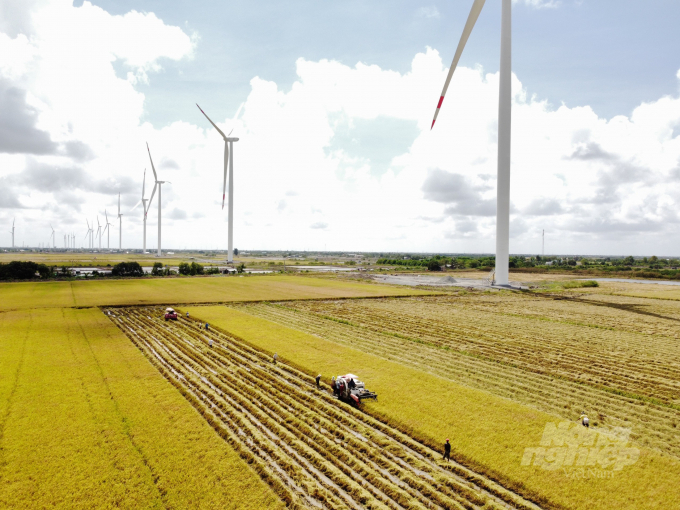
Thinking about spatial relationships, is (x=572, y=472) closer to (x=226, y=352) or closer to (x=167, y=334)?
(x=226, y=352)

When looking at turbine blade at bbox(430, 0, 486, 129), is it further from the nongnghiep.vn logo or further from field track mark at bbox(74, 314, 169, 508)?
field track mark at bbox(74, 314, 169, 508)

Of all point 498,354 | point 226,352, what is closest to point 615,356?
point 498,354

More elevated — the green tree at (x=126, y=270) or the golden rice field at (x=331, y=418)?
the green tree at (x=126, y=270)

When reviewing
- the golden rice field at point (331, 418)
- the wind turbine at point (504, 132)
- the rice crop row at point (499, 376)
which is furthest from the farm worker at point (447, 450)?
the wind turbine at point (504, 132)

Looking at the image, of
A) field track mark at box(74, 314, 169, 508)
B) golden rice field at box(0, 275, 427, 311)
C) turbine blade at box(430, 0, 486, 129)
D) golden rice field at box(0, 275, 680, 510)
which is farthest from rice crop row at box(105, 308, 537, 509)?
turbine blade at box(430, 0, 486, 129)

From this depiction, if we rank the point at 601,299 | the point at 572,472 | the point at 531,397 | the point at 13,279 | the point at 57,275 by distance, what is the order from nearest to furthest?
the point at 572,472
the point at 531,397
the point at 601,299
the point at 13,279
the point at 57,275

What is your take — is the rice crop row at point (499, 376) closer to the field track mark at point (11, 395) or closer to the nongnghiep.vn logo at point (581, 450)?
the nongnghiep.vn logo at point (581, 450)

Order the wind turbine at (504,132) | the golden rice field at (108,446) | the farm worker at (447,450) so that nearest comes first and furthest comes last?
the golden rice field at (108,446) < the farm worker at (447,450) < the wind turbine at (504,132)
